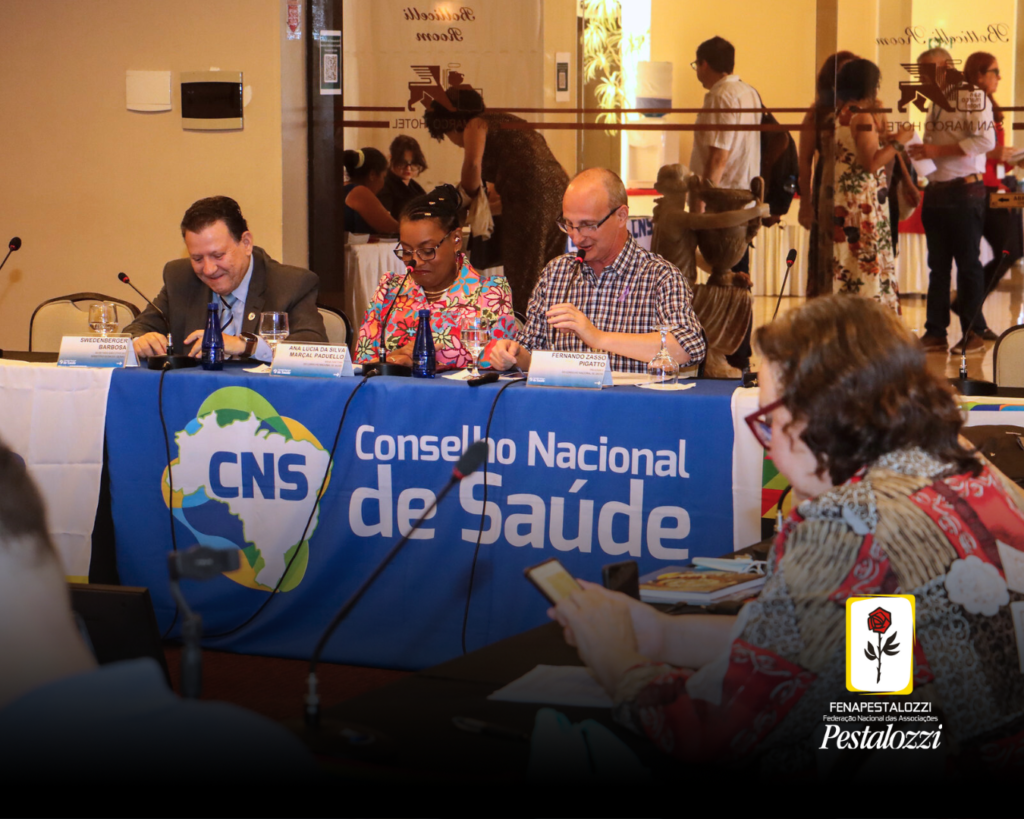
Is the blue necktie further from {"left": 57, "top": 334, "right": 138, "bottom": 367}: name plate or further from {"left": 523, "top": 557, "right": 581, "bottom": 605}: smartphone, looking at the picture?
{"left": 523, "top": 557, "right": 581, "bottom": 605}: smartphone

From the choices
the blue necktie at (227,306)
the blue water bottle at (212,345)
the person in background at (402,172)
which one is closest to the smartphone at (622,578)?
the blue water bottle at (212,345)

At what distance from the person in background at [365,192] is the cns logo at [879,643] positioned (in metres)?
4.08

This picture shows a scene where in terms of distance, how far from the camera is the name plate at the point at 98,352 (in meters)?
3.01

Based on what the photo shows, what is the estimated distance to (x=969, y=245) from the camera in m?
4.75

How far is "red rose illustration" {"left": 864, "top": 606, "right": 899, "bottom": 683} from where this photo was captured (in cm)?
116

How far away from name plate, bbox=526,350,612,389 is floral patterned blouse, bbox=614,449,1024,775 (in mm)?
1413

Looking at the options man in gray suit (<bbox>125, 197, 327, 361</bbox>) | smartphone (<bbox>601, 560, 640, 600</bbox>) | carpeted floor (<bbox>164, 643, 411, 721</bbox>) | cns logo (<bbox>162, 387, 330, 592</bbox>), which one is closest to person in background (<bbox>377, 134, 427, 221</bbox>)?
man in gray suit (<bbox>125, 197, 327, 361</bbox>)

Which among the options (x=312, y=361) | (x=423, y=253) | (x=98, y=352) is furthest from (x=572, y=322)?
(x=98, y=352)

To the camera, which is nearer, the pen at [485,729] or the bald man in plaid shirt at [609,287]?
the pen at [485,729]

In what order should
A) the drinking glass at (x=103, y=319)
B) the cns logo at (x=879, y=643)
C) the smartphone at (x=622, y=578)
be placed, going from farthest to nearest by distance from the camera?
the drinking glass at (x=103, y=319) → the smartphone at (x=622, y=578) → the cns logo at (x=879, y=643)

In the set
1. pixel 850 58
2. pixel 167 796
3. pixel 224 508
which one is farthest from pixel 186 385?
pixel 850 58

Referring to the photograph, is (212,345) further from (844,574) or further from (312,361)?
(844,574)

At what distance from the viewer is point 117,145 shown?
16.0 ft

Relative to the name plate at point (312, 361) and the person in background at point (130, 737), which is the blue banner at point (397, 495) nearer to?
the name plate at point (312, 361)
